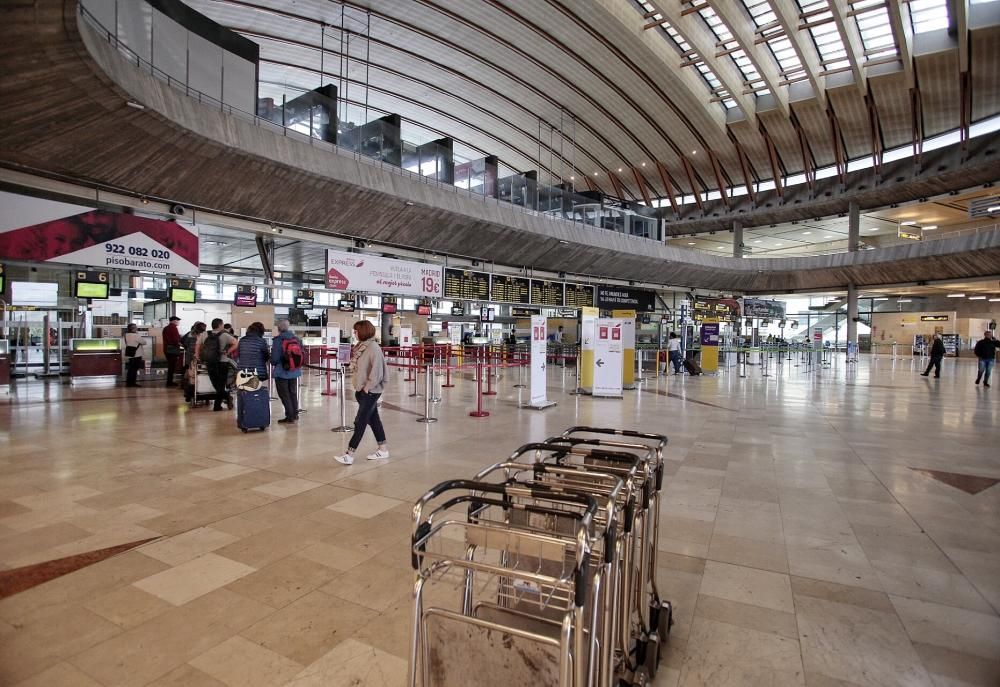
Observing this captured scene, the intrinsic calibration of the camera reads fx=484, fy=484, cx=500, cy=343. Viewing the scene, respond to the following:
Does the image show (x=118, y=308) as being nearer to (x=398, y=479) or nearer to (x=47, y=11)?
(x=47, y=11)

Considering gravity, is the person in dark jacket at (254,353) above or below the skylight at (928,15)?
below

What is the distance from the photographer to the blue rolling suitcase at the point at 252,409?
7801 mm

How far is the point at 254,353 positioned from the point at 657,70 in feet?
83.2

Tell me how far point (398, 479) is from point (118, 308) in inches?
869

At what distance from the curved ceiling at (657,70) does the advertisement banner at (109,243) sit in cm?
1380

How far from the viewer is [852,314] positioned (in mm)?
33312

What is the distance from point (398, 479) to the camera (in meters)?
5.48

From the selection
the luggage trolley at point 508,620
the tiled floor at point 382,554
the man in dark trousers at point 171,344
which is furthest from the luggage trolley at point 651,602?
the man in dark trousers at point 171,344

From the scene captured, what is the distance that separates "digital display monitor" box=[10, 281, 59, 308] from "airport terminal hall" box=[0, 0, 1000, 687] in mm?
153

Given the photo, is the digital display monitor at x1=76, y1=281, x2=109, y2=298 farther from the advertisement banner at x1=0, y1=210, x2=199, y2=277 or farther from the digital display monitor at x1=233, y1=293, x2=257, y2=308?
the digital display monitor at x1=233, y1=293, x2=257, y2=308

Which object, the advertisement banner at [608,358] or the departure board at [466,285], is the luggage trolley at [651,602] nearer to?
the advertisement banner at [608,358]

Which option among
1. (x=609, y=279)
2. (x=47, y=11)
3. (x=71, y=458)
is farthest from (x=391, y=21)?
(x=71, y=458)

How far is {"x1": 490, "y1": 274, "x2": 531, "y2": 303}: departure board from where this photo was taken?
18.4 meters

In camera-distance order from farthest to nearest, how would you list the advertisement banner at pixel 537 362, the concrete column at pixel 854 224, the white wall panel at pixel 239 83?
the concrete column at pixel 854 224
the white wall panel at pixel 239 83
the advertisement banner at pixel 537 362
